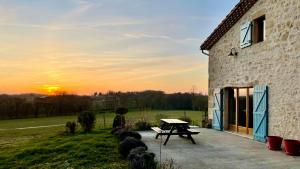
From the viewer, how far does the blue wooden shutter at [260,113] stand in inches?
396

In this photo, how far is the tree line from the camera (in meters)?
25.5

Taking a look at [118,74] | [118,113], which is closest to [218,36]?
[118,113]

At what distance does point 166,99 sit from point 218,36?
1506 cm

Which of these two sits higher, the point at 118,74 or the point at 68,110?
the point at 118,74

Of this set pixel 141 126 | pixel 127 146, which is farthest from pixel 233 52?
pixel 127 146

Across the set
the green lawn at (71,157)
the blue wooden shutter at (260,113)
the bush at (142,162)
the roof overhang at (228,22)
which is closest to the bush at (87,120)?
the green lawn at (71,157)

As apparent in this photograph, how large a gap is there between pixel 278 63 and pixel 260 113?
177cm

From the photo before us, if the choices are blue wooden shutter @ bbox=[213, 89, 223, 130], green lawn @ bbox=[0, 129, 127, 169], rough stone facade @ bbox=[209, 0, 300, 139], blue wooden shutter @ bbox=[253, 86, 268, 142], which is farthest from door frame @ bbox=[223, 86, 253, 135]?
green lawn @ bbox=[0, 129, 127, 169]

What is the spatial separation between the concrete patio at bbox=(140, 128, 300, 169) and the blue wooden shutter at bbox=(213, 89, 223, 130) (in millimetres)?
2686

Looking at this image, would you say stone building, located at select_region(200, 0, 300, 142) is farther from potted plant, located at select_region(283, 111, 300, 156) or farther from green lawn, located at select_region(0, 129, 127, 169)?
green lawn, located at select_region(0, 129, 127, 169)

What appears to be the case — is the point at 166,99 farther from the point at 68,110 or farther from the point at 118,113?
the point at 118,113

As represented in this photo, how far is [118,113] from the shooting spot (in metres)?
15.1

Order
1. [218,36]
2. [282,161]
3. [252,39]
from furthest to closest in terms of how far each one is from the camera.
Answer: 1. [218,36]
2. [252,39]
3. [282,161]

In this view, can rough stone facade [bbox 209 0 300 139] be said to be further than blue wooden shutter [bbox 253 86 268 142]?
No
